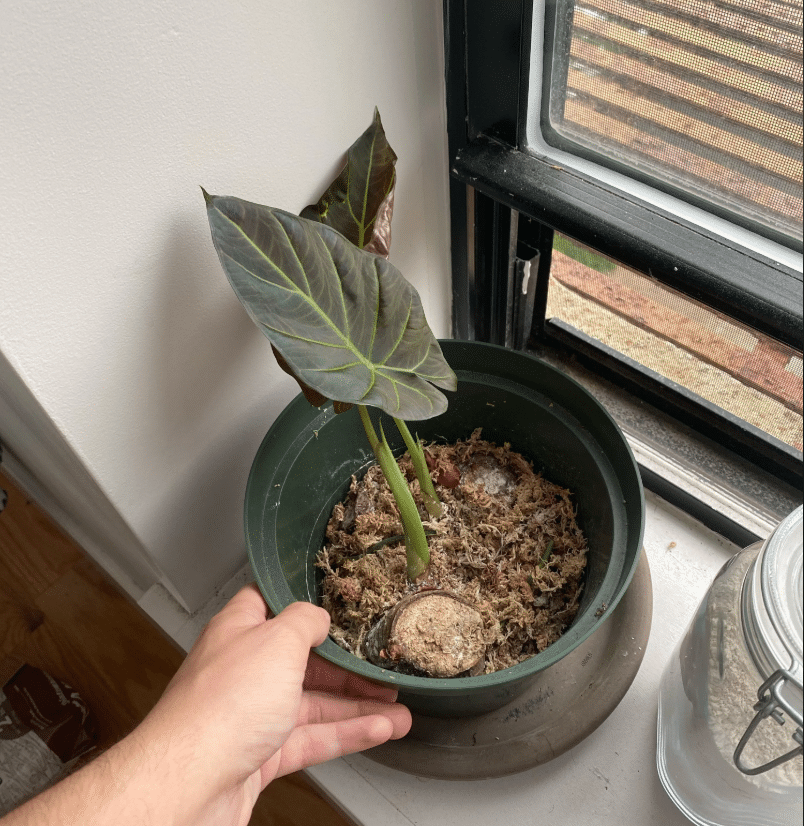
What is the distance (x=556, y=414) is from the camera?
861mm

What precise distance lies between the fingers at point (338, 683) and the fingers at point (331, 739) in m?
0.05

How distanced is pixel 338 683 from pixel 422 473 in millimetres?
263

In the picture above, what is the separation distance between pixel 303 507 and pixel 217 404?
0.17m

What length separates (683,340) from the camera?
2.89ft

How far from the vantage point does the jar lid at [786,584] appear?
520mm

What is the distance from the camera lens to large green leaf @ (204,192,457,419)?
0.58 m

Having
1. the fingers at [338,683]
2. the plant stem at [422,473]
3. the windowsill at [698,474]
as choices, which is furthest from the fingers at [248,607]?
the windowsill at [698,474]

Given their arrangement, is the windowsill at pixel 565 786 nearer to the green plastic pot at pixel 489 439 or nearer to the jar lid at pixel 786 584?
the green plastic pot at pixel 489 439

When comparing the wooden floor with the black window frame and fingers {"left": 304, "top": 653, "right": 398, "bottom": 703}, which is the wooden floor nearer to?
fingers {"left": 304, "top": 653, "right": 398, "bottom": 703}

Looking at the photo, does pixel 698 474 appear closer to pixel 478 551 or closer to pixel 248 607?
pixel 478 551

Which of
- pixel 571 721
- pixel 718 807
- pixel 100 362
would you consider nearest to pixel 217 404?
pixel 100 362

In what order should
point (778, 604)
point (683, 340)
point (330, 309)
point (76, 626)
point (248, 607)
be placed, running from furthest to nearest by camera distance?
point (76, 626), point (683, 340), point (248, 607), point (330, 309), point (778, 604)

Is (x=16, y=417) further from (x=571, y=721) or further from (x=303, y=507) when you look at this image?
(x=571, y=721)

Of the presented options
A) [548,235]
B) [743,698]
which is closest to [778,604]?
[743,698]
